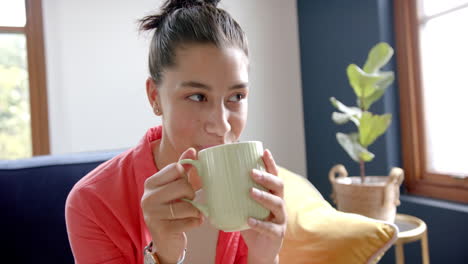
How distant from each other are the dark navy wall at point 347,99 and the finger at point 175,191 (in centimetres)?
157

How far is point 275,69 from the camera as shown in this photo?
9.36 feet

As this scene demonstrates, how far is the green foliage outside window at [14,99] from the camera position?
229 cm

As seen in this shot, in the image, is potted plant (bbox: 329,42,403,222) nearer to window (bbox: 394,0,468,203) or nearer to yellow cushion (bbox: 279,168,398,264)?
yellow cushion (bbox: 279,168,398,264)

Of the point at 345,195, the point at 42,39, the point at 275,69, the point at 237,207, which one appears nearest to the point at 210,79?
the point at 237,207

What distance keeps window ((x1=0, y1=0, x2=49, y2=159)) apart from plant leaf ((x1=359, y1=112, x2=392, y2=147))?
181 centimetres

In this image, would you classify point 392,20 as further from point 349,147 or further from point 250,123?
point 250,123

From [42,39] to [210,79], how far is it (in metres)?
1.93

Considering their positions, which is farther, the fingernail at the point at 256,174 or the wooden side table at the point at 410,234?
the wooden side table at the point at 410,234

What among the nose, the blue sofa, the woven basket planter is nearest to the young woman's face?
the nose

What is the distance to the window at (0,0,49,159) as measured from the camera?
2.26 metres

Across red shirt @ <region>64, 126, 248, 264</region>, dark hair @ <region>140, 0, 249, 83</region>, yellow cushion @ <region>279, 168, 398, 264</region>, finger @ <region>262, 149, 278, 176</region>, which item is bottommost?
yellow cushion @ <region>279, 168, 398, 264</region>

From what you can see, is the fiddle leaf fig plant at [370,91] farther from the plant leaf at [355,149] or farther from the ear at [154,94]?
the ear at [154,94]

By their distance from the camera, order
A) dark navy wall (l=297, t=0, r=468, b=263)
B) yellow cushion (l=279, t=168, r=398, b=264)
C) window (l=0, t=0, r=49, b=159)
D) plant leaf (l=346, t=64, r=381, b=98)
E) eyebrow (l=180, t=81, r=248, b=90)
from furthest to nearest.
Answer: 1. window (l=0, t=0, r=49, b=159)
2. dark navy wall (l=297, t=0, r=468, b=263)
3. plant leaf (l=346, t=64, r=381, b=98)
4. yellow cushion (l=279, t=168, r=398, b=264)
5. eyebrow (l=180, t=81, r=248, b=90)

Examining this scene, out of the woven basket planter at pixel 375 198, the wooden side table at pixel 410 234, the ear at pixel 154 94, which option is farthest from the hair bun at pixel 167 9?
the wooden side table at pixel 410 234
